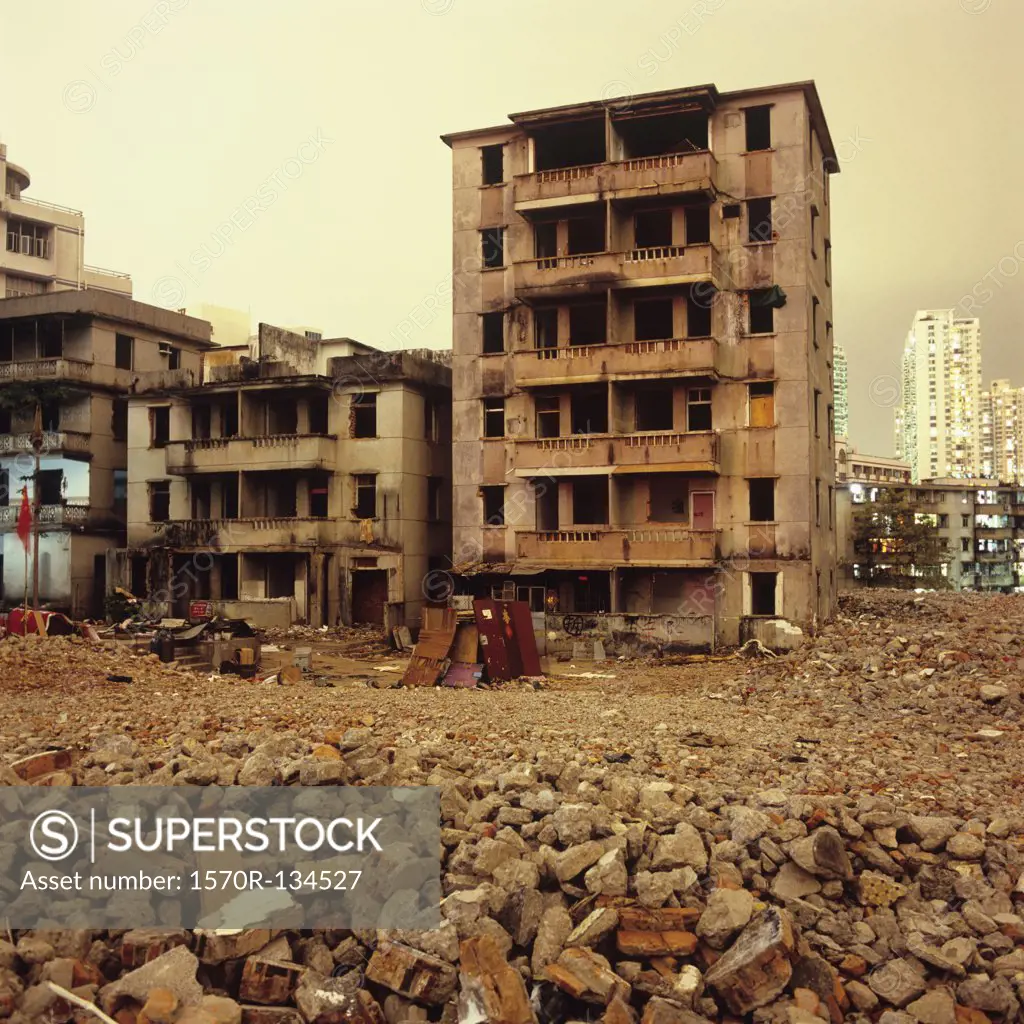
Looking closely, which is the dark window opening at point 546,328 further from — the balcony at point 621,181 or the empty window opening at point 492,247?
the balcony at point 621,181

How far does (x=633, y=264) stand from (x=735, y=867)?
85.4ft

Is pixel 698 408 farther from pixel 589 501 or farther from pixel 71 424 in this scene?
pixel 71 424

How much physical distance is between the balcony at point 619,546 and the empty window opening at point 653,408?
3.72 meters

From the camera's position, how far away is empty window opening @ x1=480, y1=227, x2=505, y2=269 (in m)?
33.0

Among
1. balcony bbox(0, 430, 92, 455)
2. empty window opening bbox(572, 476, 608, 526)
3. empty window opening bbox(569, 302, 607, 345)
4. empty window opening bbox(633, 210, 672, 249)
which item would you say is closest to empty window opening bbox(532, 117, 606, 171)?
empty window opening bbox(633, 210, 672, 249)

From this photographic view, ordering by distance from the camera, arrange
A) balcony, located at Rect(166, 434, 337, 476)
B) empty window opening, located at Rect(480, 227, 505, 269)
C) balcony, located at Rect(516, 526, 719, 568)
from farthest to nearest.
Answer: balcony, located at Rect(166, 434, 337, 476) → empty window opening, located at Rect(480, 227, 505, 269) → balcony, located at Rect(516, 526, 719, 568)

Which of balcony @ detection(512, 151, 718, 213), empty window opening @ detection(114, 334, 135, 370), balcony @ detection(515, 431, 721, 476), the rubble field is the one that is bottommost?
the rubble field

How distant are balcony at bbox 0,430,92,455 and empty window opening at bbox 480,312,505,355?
1907 cm

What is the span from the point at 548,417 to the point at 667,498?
5.06m

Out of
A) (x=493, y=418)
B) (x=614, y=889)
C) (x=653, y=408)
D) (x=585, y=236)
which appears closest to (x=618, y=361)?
(x=653, y=408)

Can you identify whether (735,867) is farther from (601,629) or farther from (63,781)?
(601,629)

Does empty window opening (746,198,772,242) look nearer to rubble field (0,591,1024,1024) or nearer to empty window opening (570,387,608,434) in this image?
empty window opening (570,387,608,434)

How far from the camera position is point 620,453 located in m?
30.3

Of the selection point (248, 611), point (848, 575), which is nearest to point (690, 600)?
point (248, 611)
